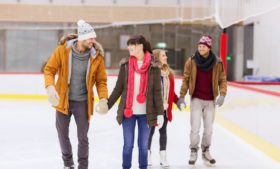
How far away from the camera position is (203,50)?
4234 millimetres

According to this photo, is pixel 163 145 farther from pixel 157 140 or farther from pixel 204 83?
pixel 157 140

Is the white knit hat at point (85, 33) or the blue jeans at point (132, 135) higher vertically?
the white knit hat at point (85, 33)

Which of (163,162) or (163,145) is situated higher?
(163,145)

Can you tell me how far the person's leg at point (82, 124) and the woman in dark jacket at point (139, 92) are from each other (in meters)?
0.21

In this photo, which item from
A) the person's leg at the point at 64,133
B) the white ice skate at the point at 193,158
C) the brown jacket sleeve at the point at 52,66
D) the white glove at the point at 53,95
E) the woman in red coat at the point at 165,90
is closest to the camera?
the white glove at the point at 53,95

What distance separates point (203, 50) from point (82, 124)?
1242 mm

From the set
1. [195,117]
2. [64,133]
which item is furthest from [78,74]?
[195,117]

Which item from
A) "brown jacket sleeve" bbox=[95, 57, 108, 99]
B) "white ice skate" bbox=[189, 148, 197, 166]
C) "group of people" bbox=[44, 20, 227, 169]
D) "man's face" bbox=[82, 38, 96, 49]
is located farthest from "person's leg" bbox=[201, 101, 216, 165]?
"man's face" bbox=[82, 38, 96, 49]

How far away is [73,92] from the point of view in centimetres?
357

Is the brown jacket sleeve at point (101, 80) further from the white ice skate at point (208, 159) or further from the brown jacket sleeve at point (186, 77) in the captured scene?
the white ice skate at point (208, 159)

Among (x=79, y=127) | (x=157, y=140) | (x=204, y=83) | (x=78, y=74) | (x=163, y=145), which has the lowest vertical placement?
(x=157, y=140)

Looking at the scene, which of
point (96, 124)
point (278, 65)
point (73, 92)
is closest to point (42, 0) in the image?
point (278, 65)

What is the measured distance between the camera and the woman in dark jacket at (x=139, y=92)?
3.44 meters

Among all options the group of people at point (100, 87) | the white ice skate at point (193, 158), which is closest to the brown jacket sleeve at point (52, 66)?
the group of people at point (100, 87)
